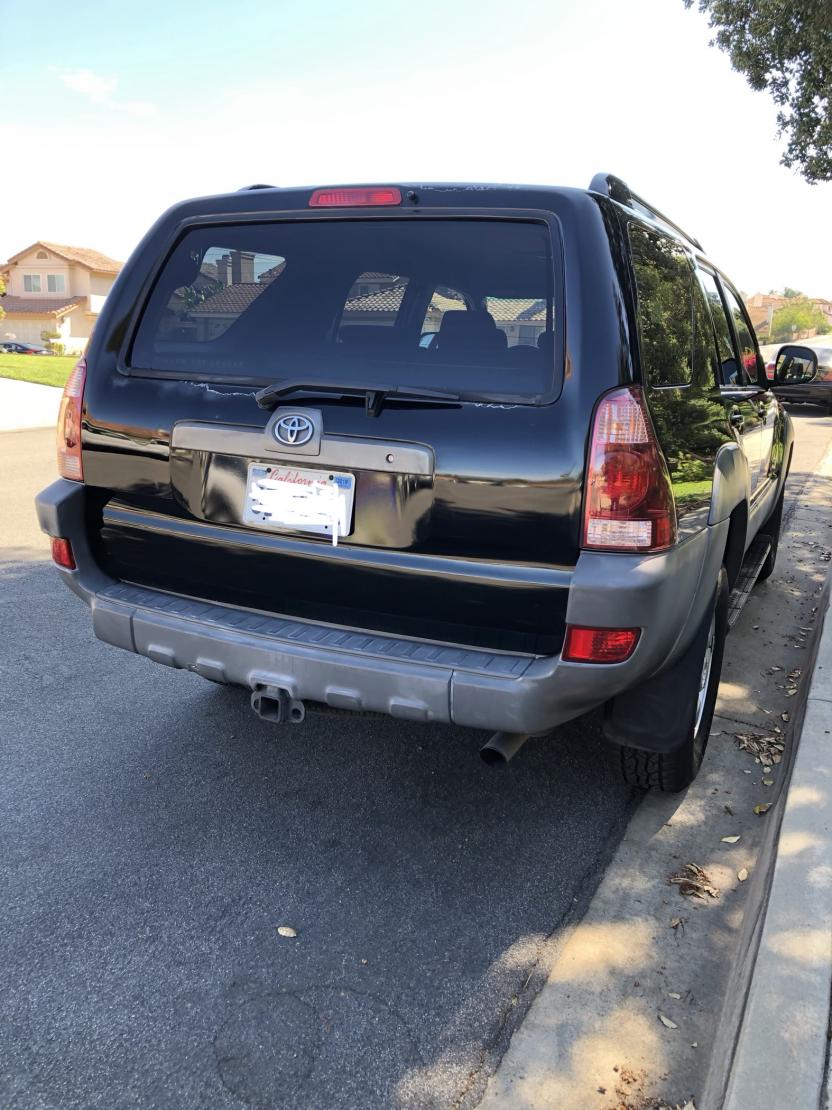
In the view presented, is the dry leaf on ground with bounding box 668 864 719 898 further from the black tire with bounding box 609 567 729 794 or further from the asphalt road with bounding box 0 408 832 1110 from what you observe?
the black tire with bounding box 609 567 729 794

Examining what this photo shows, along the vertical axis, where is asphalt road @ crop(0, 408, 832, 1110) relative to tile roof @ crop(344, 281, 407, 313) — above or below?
below

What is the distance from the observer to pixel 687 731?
3.08 meters

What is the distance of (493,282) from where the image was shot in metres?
2.75

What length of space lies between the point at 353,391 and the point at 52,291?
75.8m

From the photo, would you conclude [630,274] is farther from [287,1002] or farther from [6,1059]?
[6,1059]

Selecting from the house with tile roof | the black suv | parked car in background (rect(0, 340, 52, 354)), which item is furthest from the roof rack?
the house with tile roof

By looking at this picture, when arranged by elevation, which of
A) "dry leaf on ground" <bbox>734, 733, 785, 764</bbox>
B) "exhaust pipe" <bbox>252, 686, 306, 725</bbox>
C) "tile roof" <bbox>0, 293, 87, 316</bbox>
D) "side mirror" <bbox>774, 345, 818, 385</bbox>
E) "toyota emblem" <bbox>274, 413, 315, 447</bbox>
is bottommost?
"dry leaf on ground" <bbox>734, 733, 785, 764</bbox>

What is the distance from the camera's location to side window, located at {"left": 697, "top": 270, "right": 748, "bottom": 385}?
418 cm

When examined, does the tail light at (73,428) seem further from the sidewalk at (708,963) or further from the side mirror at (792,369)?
the side mirror at (792,369)

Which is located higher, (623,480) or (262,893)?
(623,480)

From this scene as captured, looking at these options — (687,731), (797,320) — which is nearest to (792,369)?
(687,731)

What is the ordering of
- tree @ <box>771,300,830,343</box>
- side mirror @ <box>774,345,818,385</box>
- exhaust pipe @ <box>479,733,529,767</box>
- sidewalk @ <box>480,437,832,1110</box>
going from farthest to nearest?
tree @ <box>771,300,830,343</box>
side mirror @ <box>774,345,818,385</box>
exhaust pipe @ <box>479,733,529,767</box>
sidewalk @ <box>480,437,832,1110</box>

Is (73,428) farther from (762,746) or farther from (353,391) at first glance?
(762,746)

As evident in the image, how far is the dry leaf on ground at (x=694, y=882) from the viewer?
9.52 feet
